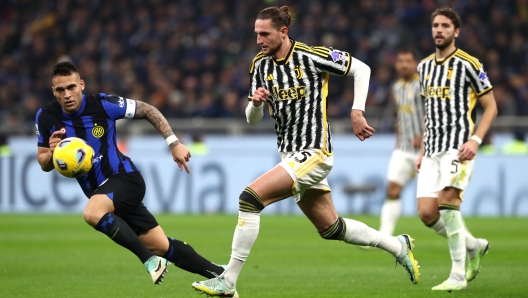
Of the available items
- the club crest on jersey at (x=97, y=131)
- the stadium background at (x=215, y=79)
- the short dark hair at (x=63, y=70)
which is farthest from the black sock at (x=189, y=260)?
the stadium background at (x=215, y=79)

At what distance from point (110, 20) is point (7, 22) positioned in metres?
3.33

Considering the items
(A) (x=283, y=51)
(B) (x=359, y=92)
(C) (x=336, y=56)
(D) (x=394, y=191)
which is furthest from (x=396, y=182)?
(A) (x=283, y=51)

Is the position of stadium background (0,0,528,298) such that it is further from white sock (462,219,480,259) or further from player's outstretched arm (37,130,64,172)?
player's outstretched arm (37,130,64,172)

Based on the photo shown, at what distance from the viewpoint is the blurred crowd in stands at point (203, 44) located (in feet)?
65.3

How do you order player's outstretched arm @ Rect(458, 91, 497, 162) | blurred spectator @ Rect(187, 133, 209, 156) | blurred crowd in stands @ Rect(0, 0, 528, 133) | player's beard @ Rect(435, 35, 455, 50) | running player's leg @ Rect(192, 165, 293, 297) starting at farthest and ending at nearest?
blurred crowd in stands @ Rect(0, 0, 528, 133), blurred spectator @ Rect(187, 133, 209, 156), player's beard @ Rect(435, 35, 455, 50), player's outstretched arm @ Rect(458, 91, 497, 162), running player's leg @ Rect(192, 165, 293, 297)

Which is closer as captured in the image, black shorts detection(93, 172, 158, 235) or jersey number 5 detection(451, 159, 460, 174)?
black shorts detection(93, 172, 158, 235)

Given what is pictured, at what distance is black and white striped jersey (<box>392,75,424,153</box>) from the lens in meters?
10.9

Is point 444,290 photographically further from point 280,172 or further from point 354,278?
point 280,172

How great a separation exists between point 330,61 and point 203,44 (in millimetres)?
16629

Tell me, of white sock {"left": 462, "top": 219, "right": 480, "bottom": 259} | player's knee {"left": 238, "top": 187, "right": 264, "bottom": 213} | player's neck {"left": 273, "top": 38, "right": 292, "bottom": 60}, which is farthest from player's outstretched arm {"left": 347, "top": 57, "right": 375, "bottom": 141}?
white sock {"left": 462, "top": 219, "right": 480, "bottom": 259}

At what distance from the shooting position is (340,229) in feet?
22.5

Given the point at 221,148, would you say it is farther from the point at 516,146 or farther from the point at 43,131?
the point at 43,131

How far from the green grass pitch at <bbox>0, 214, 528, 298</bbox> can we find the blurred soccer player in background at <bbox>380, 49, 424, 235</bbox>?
2.15 feet

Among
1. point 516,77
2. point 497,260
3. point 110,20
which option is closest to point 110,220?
point 497,260
